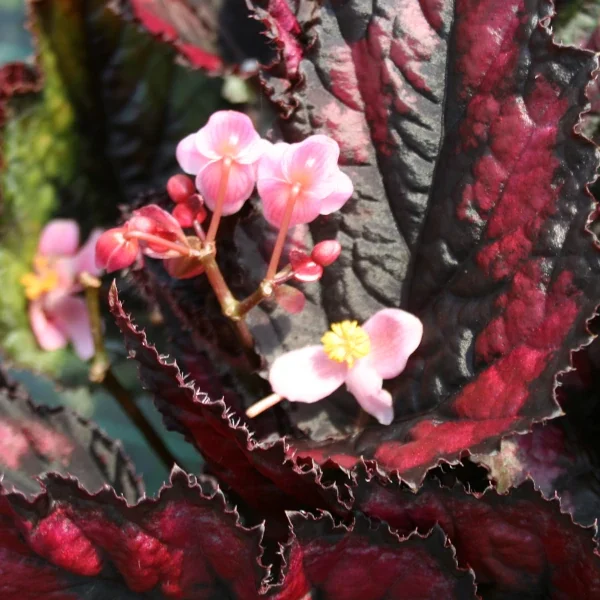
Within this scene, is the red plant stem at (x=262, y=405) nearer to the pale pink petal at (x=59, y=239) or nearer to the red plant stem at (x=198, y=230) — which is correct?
the red plant stem at (x=198, y=230)

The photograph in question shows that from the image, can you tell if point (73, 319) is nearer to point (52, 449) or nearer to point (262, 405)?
point (52, 449)

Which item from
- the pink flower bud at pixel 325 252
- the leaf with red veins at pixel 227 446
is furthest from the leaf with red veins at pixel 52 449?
the pink flower bud at pixel 325 252

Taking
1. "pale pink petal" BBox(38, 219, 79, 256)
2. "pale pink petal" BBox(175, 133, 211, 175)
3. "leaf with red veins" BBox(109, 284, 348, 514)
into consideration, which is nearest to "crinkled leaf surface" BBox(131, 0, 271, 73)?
"pale pink petal" BBox(38, 219, 79, 256)

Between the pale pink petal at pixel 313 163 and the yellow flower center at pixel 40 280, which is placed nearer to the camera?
the pale pink petal at pixel 313 163

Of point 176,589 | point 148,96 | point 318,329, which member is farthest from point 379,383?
point 148,96

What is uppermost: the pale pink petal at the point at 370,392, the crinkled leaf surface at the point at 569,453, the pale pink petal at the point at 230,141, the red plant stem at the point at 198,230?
the pale pink petal at the point at 230,141

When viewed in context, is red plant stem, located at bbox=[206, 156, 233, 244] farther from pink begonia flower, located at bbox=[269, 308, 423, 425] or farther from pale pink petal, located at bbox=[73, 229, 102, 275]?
pale pink petal, located at bbox=[73, 229, 102, 275]
